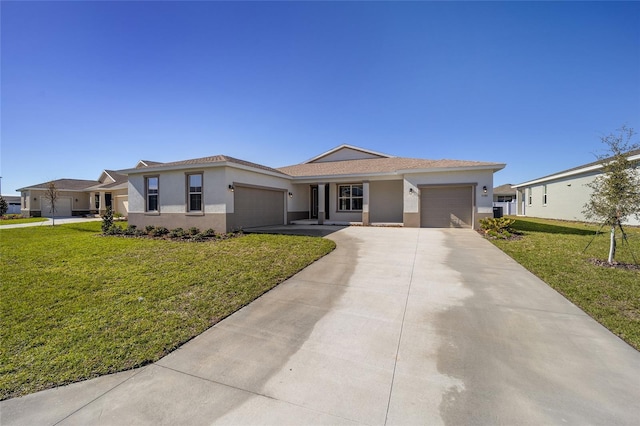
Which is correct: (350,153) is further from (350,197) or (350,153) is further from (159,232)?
(159,232)

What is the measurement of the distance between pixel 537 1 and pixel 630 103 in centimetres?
786

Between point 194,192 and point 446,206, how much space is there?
521 inches

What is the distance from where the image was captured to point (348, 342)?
136 inches

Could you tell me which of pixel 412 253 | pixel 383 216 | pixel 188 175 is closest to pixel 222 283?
pixel 412 253

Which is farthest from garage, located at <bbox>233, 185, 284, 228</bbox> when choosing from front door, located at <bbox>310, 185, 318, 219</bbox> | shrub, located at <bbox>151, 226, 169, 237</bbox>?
front door, located at <bbox>310, 185, 318, 219</bbox>

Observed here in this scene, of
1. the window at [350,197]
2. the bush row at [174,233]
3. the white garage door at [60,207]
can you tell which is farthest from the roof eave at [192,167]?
the white garage door at [60,207]

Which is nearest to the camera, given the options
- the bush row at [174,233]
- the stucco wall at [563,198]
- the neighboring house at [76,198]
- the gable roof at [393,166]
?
the bush row at [174,233]

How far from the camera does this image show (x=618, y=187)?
22.4ft

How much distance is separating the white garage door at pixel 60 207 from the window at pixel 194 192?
2750 centimetres

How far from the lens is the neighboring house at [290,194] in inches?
491

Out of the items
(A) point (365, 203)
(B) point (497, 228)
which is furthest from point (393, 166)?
(B) point (497, 228)

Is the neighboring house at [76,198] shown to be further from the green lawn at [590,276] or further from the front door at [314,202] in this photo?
the green lawn at [590,276]

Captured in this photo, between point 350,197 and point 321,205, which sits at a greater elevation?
point 350,197

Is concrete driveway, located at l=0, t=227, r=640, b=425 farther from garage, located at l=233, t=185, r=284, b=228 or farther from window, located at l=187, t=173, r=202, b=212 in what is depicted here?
window, located at l=187, t=173, r=202, b=212
